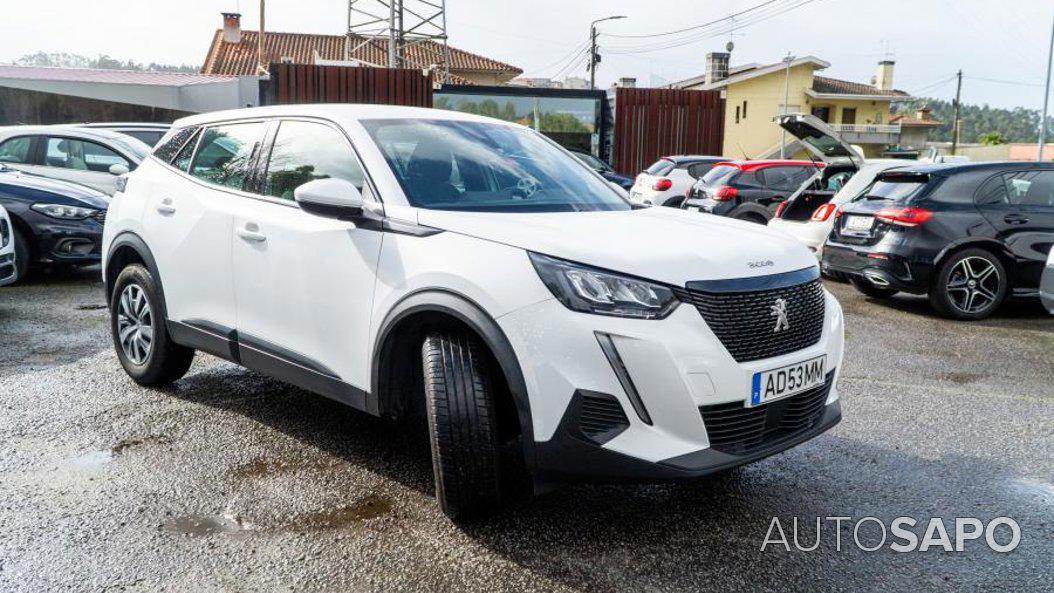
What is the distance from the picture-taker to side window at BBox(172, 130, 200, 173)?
4824 mm

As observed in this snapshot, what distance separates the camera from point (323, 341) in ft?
12.3

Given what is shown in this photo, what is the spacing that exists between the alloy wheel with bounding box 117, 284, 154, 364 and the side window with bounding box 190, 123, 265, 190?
0.87 meters

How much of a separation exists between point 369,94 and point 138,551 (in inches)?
820

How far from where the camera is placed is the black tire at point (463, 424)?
3105 millimetres

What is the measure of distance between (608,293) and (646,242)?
0.38m

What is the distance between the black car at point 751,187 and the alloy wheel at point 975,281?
450cm

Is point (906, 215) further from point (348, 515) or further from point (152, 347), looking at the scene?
point (152, 347)

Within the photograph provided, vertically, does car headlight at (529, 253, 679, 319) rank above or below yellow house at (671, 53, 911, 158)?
below

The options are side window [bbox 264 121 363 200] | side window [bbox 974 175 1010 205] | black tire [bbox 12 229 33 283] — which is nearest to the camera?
side window [bbox 264 121 363 200]

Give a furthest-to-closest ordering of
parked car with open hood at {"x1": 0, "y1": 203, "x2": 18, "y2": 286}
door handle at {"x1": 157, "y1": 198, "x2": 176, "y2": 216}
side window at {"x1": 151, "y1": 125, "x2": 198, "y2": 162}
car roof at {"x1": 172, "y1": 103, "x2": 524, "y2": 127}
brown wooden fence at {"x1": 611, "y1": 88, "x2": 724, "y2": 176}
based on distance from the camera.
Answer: brown wooden fence at {"x1": 611, "y1": 88, "x2": 724, "y2": 176}
parked car with open hood at {"x1": 0, "y1": 203, "x2": 18, "y2": 286}
side window at {"x1": 151, "y1": 125, "x2": 198, "y2": 162}
door handle at {"x1": 157, "y1": 198, "x2": 176, "y2": 216}
car roof at {"x1": 172, "y1": 103, "x2": 524, "y2": 127}

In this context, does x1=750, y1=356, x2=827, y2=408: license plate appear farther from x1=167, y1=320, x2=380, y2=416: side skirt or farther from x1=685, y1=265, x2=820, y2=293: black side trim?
x1=167, y1=320, x2=380, y2=416: side skirt

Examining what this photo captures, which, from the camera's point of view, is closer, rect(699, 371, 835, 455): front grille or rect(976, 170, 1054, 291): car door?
rect(699, 371, 835, 455): front grille

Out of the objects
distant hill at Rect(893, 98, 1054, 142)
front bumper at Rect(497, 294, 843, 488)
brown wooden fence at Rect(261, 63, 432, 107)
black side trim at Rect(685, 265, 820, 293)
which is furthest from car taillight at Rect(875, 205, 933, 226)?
distant hill at Rect(893, 98, 1054, 142)
